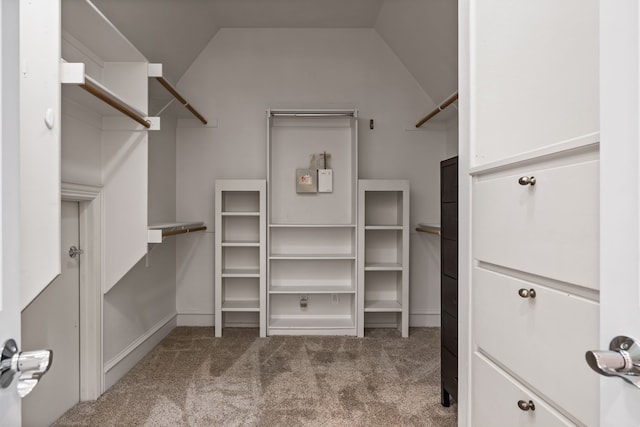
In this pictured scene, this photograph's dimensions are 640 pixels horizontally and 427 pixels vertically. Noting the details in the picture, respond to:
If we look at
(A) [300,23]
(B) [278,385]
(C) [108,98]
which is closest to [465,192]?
(C) [108,98]

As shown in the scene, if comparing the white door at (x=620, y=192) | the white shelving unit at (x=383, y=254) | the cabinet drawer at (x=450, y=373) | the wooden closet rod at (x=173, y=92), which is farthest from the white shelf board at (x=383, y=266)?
the white door at (x=620, y=192)

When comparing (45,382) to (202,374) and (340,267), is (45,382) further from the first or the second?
(340,267)

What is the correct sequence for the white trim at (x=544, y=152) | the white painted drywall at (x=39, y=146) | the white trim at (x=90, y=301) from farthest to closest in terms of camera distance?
the white trim at (x=90, y=301) → the white painted drywall at (x=39, y=146) → the white trim at (x=544, y=152)

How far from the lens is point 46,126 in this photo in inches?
57.4

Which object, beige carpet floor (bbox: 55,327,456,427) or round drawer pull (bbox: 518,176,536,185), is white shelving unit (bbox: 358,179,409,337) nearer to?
beige carpet floor (bbox: 55,327,456,427)

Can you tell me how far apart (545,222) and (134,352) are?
283 cm

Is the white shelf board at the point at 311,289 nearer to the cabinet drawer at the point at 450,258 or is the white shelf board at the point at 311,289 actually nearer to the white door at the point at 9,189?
the cabinet drawer at the point at 450,258

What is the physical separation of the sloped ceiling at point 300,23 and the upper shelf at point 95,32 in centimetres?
31

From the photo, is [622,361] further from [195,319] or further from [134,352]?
[195,319]

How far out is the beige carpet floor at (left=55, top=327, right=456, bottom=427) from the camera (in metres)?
2.10

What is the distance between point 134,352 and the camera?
2.82m

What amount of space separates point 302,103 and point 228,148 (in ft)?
2.73

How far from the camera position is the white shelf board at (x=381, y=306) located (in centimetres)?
351

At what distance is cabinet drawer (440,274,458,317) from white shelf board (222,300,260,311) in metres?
1.82
